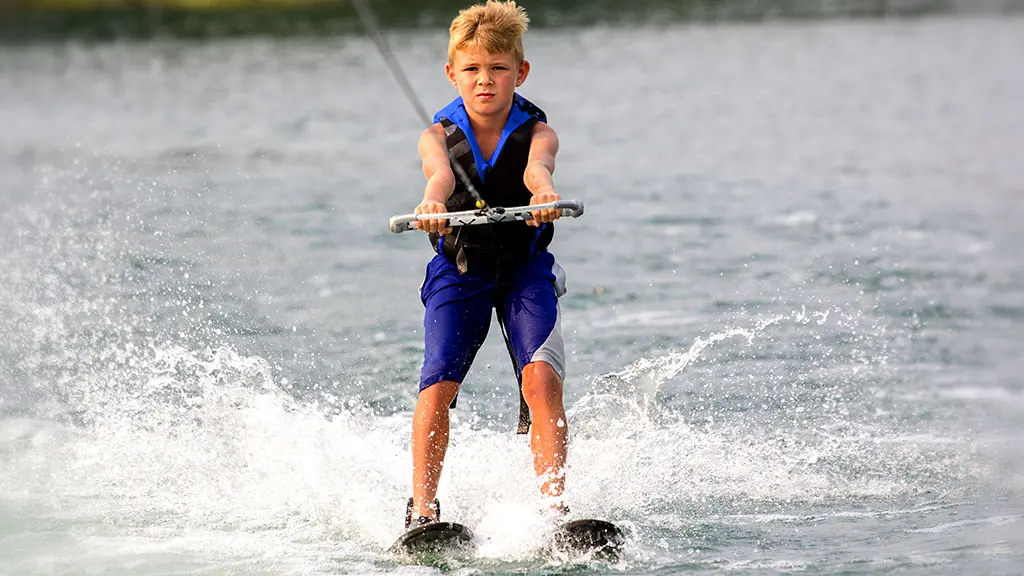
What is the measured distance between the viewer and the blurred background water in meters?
5.51

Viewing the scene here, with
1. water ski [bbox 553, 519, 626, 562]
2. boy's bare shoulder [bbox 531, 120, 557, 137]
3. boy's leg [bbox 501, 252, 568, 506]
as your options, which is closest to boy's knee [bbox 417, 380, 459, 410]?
boy's leg [bbox 501, 252, 568, 506]

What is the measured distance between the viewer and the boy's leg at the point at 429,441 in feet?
17.2

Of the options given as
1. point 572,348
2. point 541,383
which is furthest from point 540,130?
point 572,348

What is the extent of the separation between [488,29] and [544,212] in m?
0.73

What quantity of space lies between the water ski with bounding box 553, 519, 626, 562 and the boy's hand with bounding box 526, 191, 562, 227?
39.4 inches

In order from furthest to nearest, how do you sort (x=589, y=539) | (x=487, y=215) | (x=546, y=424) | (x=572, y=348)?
1. (x=572, y=348)
2. (x=546, y=424)
3. (x=487, y=215)
4. (x=589, y=539)

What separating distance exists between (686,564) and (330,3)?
3603cm

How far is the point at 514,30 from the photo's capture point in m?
5.34

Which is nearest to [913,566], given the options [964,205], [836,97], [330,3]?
[964,205]

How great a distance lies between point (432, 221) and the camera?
197 inches

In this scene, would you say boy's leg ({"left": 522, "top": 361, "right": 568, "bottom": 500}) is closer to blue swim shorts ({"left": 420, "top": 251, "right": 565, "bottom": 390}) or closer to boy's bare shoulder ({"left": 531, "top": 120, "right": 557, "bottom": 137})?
blue swim shorts ({"left": 420, "top": 251, "right": 565, "bottom": 390})

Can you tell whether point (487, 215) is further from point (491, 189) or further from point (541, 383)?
point (541, 383)

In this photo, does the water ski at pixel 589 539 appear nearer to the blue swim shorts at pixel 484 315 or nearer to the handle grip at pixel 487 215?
the blue swim shorts at pixel 484 315

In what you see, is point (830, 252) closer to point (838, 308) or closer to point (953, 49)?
point (838, 308)
